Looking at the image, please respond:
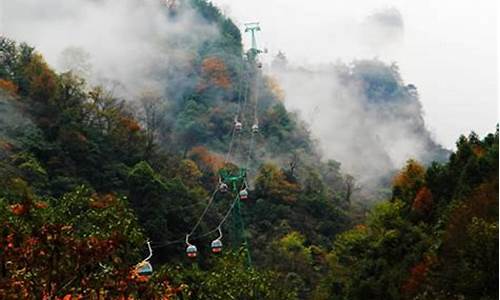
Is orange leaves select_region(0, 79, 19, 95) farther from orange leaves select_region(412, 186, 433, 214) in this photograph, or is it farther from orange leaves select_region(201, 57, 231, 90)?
orange leaves select_region(201, 57, 231, 90)

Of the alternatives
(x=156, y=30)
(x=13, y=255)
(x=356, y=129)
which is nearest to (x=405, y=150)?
(x=356, y=129)

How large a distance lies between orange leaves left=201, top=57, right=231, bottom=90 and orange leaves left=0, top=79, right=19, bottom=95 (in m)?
21.7

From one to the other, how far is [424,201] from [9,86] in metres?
18.3

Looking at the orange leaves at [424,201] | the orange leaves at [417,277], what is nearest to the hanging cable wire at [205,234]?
the orange leaves at [424,201]

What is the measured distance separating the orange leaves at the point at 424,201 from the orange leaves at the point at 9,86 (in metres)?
17.8

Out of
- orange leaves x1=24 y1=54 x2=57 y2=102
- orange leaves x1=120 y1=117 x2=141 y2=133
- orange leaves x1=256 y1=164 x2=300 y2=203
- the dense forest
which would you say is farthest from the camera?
orange leaves x1=256 y1=164 x2=300 y2=203

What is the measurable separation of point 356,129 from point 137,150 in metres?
34.9

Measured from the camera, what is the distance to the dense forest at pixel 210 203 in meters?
11.0

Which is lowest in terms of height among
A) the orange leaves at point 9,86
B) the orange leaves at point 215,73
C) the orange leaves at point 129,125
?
the orange leaves at point 129,125

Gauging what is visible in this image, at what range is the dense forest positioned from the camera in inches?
432

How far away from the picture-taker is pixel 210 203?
36.0 meters

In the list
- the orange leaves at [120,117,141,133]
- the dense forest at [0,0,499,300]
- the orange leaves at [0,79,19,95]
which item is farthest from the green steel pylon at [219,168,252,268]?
the orange leaves at [0,79,19,95]

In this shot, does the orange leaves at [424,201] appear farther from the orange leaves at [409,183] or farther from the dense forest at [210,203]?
the orange leaves at [409,183]

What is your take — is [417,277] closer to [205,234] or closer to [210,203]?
[205,234]
